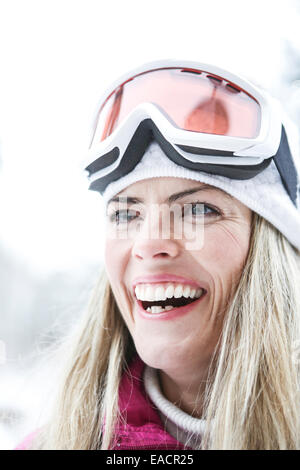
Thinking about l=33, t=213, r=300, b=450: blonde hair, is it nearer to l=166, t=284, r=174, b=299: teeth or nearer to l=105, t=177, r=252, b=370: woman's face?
l=105, t=177, r=252, b=370: woman's face

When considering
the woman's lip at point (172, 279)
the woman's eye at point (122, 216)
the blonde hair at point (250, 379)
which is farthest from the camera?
the woman's eye at point (122, 216)

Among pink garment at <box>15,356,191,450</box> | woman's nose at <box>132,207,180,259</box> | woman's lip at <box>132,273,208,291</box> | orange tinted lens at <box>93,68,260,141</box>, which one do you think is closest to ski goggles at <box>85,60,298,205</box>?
orange tinted lens at <box>93,68,260,141</box>

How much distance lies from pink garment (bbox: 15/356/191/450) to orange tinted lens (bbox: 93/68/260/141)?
0.74 m

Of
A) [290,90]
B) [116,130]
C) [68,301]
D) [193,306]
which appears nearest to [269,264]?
[193,306]

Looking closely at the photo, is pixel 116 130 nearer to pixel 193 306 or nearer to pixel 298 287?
pixel 193 306

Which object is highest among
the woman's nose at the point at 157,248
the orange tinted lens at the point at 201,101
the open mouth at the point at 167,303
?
the orange tinted lens at the point at 201,101

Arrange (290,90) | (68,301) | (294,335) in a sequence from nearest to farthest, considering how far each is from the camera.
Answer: (294,335)
(290,90)
(68,301)

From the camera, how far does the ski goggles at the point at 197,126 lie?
109 cm

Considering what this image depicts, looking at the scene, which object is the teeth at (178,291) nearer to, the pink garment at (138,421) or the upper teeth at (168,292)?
the upper teeth at (168,292)

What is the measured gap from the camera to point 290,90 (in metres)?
1.57

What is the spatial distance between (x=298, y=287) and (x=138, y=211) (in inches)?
18.4

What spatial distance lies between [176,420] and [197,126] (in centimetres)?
78

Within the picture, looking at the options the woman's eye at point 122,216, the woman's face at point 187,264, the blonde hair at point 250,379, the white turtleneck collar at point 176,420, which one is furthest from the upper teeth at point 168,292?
the white turtleneck collar at point 176,420

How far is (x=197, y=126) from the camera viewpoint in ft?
3.75
